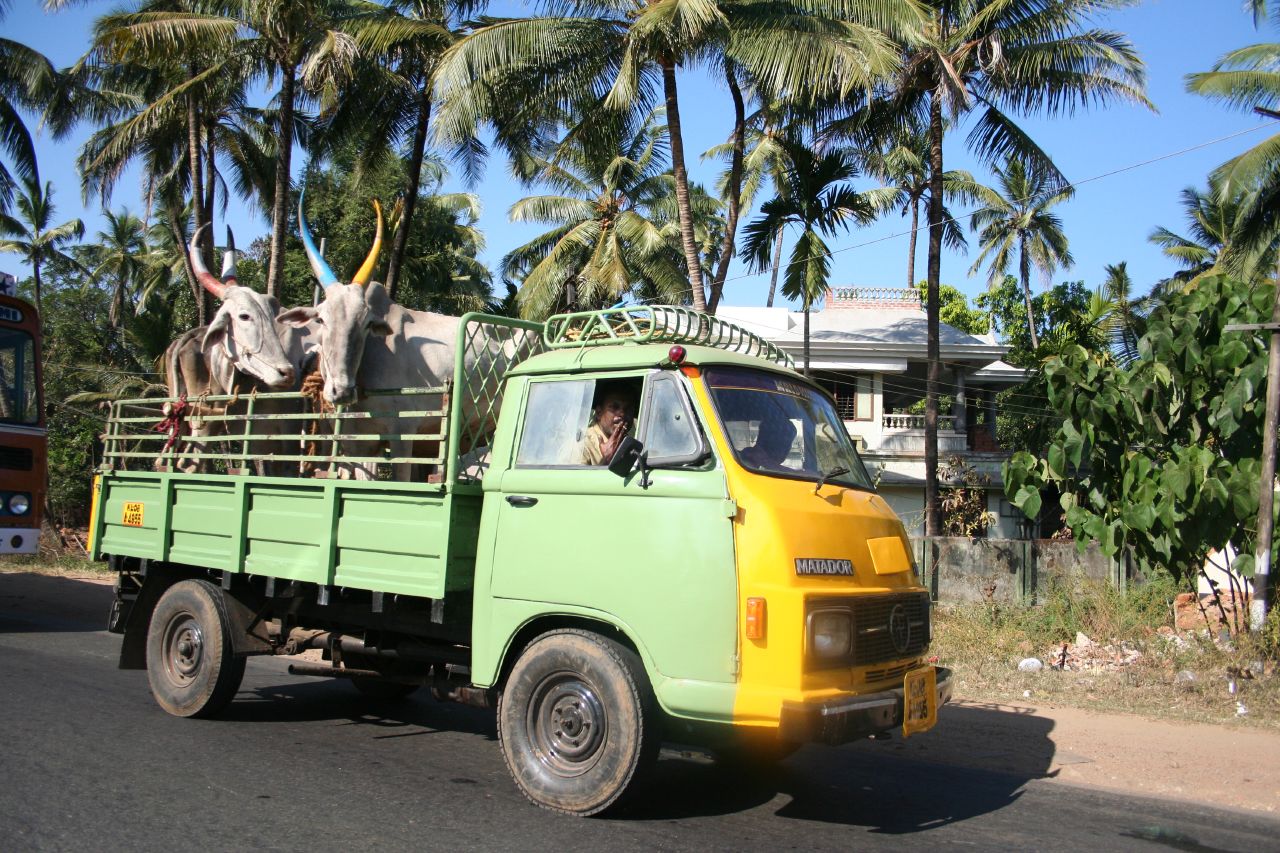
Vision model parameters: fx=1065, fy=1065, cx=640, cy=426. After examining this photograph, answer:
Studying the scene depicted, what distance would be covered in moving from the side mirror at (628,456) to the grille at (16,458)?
29.6ft

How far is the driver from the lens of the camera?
571 centimetres

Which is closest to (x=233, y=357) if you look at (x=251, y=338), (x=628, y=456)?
(x=251, y=338)

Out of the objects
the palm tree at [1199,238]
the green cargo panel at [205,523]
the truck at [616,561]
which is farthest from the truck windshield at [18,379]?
the palm tree at [1199,238]

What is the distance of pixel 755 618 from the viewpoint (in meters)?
4.91

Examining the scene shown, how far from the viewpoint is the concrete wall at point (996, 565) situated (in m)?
15.2

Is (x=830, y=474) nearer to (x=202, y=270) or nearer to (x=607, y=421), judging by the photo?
(x=607, y=421)

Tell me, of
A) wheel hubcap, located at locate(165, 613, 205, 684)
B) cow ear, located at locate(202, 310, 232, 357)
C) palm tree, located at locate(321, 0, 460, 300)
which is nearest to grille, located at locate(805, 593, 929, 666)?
wheel hubcap, located at locate(165, 613, 205, 684)

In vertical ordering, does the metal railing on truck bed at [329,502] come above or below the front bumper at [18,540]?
above

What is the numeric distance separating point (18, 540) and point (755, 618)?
9805mm

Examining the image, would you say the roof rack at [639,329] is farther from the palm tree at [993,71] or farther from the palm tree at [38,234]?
the palm tree at [38,234]

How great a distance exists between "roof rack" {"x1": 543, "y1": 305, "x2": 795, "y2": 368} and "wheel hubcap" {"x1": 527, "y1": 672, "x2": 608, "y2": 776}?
191 cm

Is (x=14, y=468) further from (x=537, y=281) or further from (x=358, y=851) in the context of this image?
(x=537, y=281)

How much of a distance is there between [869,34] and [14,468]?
37.2ft

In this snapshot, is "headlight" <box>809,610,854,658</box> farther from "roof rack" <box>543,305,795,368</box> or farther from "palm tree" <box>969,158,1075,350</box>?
"palm tree" <box>969,158,1075,350</box>
